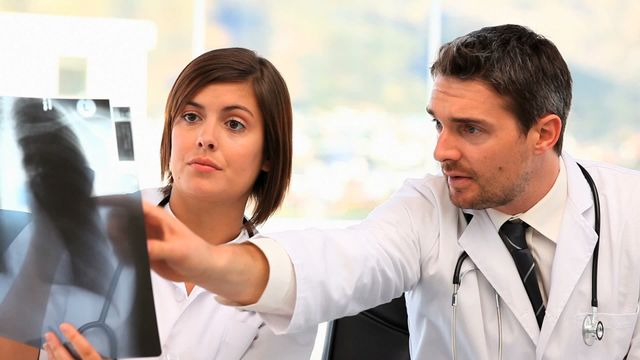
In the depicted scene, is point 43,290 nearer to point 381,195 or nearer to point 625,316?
point 625,316

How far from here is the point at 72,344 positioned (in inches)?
37.0

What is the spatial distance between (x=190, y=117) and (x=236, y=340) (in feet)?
1.41

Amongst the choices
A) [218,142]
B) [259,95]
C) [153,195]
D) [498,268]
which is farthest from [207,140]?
[498,268]

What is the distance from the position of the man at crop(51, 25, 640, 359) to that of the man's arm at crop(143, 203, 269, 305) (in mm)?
311

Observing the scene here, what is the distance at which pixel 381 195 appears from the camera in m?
4.05

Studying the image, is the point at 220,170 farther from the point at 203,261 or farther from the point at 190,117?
the point at 203,261

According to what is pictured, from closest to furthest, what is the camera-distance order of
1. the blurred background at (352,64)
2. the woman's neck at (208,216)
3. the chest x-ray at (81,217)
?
1. the chest x-ray at (81,217)
2. the woman's neck at (208,216)
3. the blurred background at (352,64)

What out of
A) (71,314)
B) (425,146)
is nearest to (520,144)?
(71,314)

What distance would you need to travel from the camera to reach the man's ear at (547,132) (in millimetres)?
1450

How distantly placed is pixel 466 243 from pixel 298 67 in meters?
2.67

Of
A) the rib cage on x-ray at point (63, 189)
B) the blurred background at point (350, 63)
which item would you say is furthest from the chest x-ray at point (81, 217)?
the blurred background at point (350, 63)

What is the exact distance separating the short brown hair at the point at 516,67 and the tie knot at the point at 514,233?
182 mm

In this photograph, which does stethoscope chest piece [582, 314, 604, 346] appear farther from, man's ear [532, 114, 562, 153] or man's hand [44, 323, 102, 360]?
man's hand [44, 323, 102, 360]

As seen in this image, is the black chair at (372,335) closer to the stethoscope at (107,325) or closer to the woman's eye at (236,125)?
the woman's eye at (236,125)
